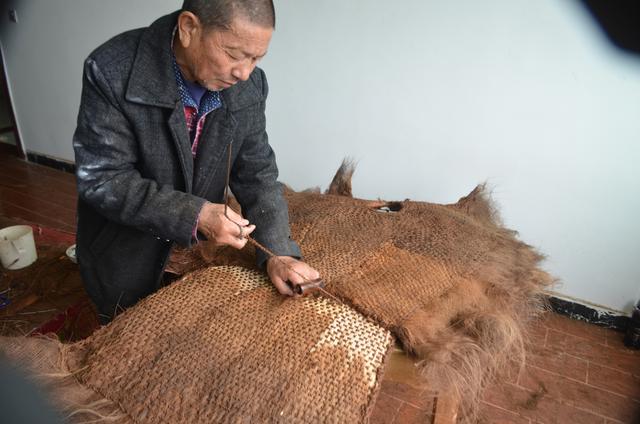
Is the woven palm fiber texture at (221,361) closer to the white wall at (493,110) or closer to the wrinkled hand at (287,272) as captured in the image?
the wrinkled hand at (287,272)

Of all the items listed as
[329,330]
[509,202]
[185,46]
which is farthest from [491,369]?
[509,202]

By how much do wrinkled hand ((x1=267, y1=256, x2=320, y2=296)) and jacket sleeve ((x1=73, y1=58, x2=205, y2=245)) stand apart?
0.67 feet

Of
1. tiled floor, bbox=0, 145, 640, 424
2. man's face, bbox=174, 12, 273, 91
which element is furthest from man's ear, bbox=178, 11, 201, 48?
tiled floor, bbox=0, 145, 640, 424

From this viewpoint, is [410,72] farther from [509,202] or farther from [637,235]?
[637,235]

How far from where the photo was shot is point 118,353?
87 centimetres

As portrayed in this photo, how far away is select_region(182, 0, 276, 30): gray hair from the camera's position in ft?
3.02

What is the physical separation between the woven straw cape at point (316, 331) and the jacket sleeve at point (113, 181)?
5.9 inches

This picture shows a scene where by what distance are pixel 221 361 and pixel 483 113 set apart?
1822 millimetres

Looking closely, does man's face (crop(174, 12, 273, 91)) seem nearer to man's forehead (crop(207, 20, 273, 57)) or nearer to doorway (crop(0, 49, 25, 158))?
man's forehead (crop(207, 20, 273, 57))

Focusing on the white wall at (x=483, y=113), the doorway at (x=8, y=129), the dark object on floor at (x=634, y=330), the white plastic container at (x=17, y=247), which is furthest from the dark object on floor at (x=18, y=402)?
the doorway at (x=8, y=129)

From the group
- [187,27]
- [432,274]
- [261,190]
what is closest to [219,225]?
[261,190]

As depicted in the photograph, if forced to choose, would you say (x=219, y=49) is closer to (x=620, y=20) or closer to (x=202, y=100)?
(x=202, y=100)

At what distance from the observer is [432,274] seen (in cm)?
123

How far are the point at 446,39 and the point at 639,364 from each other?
1721mm
